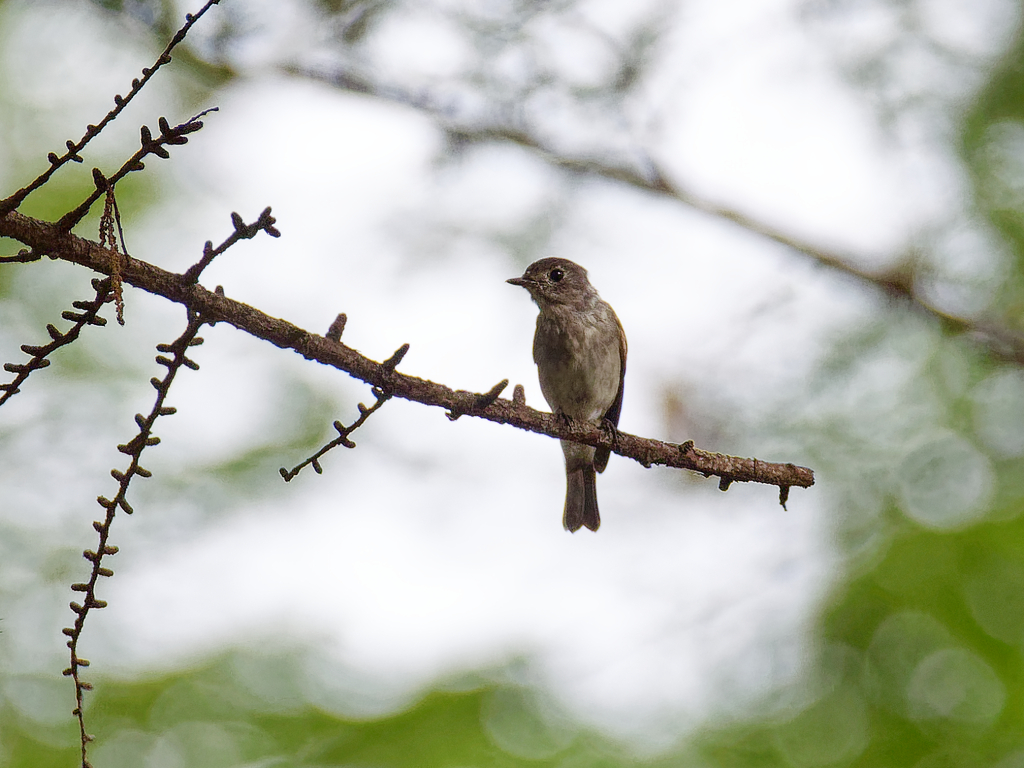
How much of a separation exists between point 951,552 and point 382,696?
4.17 meters

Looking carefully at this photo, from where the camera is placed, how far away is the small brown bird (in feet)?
17.7

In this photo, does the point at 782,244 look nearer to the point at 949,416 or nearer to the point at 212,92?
the point at 949,416

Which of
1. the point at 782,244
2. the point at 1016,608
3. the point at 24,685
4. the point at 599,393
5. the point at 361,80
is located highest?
the point at 361,80

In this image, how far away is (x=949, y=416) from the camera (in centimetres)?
709

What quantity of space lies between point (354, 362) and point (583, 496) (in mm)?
3880

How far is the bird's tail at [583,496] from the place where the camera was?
5.75 m

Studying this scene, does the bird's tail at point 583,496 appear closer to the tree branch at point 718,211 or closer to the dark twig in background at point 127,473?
the tree branch at point 718,211

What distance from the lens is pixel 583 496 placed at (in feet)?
19.0

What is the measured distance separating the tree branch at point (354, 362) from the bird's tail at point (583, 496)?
2.85 m

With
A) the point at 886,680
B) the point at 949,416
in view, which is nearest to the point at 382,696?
the point at 886,680

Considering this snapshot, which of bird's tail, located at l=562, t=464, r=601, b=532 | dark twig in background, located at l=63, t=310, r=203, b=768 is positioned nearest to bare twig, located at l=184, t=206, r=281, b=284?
dark twig in background, located at l=63, t=310, r=203, b=768

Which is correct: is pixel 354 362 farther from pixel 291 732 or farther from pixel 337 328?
pixel 291 732

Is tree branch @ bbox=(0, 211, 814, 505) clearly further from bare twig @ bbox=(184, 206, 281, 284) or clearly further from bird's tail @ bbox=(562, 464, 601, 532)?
bird's tail @ bbox=(562, 464, 601, 532)

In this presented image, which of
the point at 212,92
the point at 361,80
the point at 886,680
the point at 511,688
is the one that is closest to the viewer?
the point at 361,80
